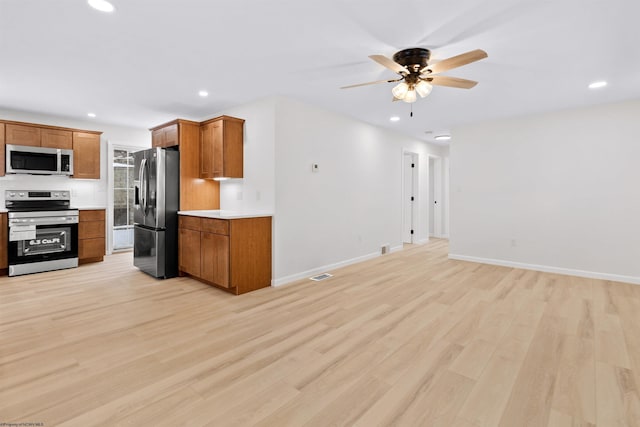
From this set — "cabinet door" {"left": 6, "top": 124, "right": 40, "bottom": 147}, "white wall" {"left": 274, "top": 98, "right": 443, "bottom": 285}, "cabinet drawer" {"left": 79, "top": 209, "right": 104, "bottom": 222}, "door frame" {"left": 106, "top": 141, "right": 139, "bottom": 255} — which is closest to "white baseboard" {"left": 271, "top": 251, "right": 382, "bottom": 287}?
"white wall" {"left": 274, "top": 98, "right": 443, "bottom": 285}

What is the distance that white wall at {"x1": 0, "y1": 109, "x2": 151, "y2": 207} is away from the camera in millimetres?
4855

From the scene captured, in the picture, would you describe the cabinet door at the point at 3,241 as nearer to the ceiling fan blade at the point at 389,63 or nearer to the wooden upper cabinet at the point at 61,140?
the wooden upper cabinet at the point at 61,140

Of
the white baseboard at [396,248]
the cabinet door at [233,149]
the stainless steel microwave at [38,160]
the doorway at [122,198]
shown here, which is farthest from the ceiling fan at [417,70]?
the doorway at [122,198]

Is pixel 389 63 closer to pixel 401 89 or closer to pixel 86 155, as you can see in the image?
pixel 401 89

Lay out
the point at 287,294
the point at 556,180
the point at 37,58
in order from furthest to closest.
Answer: the point at 556,180 → the point at 287,294 → the point at 37,58

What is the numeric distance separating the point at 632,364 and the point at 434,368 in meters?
1.40

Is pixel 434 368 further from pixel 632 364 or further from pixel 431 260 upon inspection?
pixel 431 260

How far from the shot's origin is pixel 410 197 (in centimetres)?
737

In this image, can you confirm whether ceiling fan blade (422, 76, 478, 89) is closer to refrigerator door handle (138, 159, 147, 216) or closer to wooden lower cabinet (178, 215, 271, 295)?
wooden lower cabinet (178, 215, 271, 295)

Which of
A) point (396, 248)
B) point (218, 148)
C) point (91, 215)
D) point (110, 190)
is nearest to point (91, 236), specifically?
point (91, 215)

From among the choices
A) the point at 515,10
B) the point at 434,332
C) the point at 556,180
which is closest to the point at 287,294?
the point at 434,332

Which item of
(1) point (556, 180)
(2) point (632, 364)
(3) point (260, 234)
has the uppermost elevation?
(1) point (556, 180)

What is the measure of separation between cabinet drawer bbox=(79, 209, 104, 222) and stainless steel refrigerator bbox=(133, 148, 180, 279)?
4.35 ft

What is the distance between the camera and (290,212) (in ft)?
13.6
